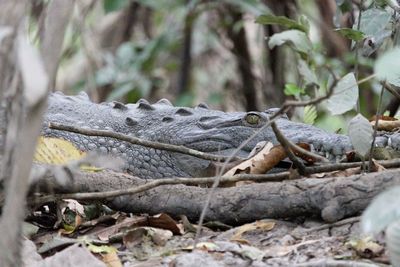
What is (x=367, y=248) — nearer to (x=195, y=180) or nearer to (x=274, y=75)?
(x=195, y=180)

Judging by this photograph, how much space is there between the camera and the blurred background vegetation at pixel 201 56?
5953 millimetres

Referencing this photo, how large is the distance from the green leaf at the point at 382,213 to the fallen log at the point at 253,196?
0.61m

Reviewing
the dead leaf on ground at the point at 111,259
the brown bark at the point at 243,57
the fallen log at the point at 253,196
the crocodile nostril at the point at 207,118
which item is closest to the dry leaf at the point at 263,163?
the fallen log at the point at 253,196

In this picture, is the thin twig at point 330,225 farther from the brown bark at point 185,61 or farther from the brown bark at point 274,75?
the brown bark at point 185,61

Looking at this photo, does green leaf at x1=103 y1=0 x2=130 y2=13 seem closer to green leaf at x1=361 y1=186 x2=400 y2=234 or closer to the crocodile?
the crocodile

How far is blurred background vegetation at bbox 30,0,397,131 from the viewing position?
234 inches

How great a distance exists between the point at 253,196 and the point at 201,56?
540 cm

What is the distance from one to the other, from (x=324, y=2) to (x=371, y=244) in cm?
483

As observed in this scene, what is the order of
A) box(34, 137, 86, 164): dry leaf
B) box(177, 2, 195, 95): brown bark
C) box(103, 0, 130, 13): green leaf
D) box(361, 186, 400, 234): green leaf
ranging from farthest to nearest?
box(177, 2, 195, 95): brown bark, box(103, 0, 130, 13): green leaf, box(34, 137, 86, 164): dry leaf, box(361, 186, 400, 234): green leaf

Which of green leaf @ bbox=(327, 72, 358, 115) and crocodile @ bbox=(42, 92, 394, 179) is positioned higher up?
green leaf @ bbox=(327, 72, 358, 115)

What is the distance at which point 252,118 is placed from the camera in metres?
3.30

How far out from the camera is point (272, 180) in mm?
2346

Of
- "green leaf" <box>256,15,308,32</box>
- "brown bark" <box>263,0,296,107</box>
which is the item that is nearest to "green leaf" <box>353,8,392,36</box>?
"green leaf" <box>256,15,308,32</box>

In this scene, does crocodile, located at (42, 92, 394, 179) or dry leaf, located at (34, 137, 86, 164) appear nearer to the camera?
dry leaf, located at (34, 137, 86, 164)
